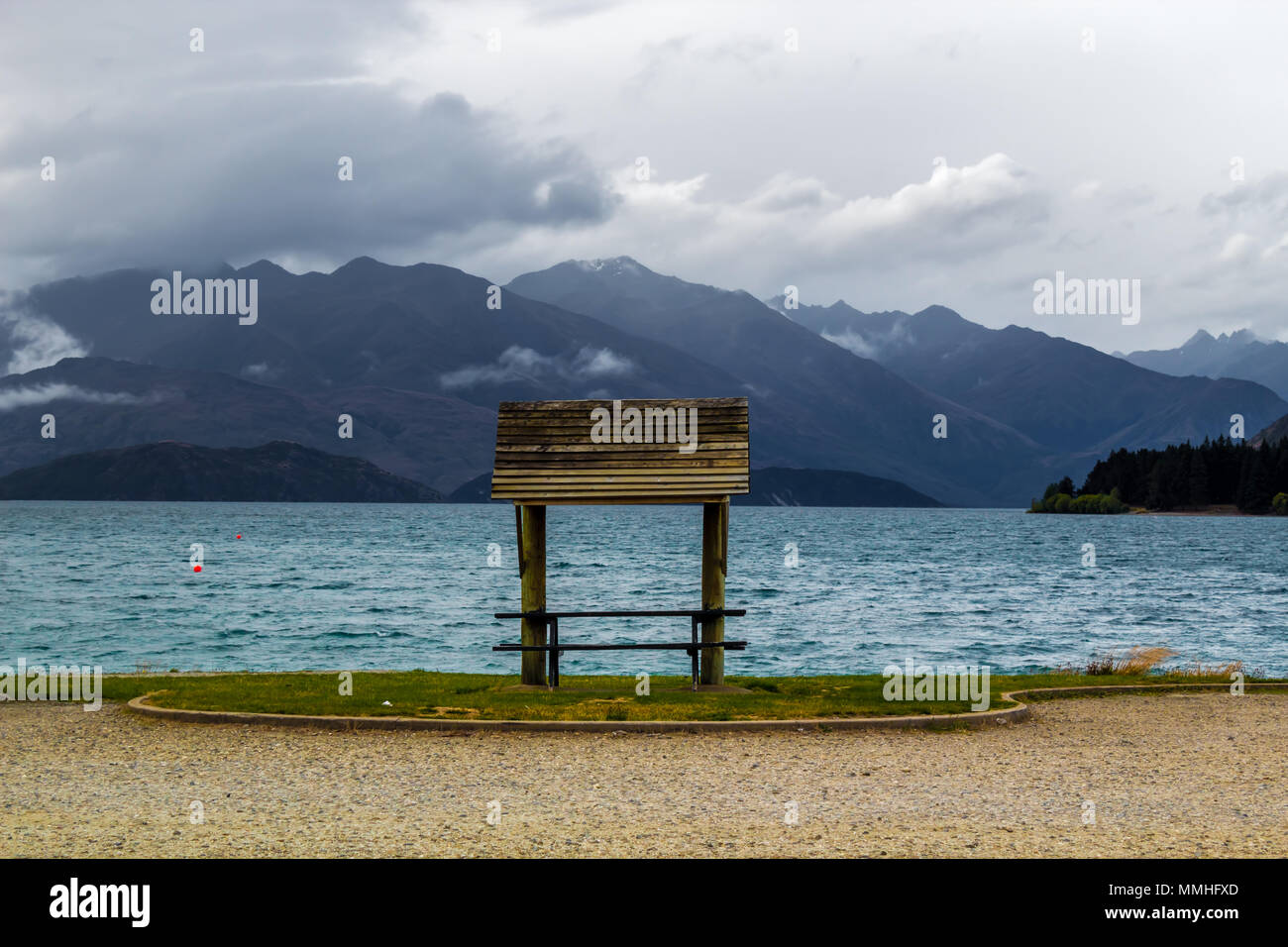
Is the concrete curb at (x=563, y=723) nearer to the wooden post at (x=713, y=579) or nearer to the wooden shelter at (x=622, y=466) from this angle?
the wooden shelter at (x=622, y=466)

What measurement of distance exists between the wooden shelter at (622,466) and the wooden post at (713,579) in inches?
0.6

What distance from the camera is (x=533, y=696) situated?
1902 cm

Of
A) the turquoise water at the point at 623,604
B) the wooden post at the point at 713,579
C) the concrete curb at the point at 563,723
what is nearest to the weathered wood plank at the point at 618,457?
the wooden post at the point at 713,579

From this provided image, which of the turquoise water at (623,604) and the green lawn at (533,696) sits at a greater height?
the green lawn at (533,696)

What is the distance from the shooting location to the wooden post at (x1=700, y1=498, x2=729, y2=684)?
2045 cm

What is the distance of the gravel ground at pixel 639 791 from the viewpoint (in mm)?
10219

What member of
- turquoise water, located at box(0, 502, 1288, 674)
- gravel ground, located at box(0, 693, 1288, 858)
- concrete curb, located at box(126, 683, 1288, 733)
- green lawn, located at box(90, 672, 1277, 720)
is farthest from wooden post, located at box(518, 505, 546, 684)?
turquoise water, located at box(0, 502, 1288, 674)

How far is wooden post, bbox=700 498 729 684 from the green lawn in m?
0.71

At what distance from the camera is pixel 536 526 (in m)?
20.5

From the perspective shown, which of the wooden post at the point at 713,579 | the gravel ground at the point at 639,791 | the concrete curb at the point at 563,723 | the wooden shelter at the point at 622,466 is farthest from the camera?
the wooden post at the point at 713,579

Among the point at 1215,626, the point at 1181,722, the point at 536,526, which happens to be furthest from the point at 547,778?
the point at 1215,626

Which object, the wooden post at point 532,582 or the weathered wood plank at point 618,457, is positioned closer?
the weathered wood plank at point 618,457
